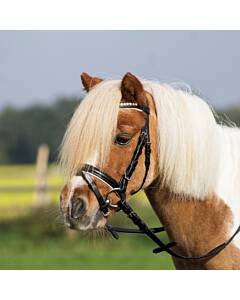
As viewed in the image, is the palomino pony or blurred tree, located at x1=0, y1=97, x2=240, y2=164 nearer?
the palomino pony

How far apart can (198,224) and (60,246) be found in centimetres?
767

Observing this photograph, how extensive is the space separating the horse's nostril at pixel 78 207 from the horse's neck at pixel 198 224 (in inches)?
18.1

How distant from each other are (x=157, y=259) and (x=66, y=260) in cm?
149

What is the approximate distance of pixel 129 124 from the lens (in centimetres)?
299

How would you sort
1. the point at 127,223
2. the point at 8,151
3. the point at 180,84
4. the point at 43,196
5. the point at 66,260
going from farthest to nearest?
the point at 8,151 → the point at 43,196 → the point at 127,223 → the point at 66,260 → the point at 180,84

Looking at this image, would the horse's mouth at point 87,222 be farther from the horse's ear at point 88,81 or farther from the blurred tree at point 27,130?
the blurred tree at point 27,130

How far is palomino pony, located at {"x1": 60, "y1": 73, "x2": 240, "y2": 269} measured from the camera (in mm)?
2908

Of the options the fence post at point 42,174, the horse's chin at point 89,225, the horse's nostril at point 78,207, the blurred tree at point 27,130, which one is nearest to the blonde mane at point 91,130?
the horse's nostril at point 78,207

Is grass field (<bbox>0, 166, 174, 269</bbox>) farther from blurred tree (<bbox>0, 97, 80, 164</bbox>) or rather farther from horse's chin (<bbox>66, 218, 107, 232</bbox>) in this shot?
blurred tree (<bbox>0, 97, 80, 164</bbox>)

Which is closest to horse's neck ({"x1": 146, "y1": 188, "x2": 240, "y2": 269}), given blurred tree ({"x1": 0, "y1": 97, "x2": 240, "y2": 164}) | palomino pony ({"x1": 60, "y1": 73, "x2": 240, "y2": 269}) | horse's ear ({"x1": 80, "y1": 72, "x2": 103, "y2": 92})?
palomino pony ({"x1": 60, "y1": 73, "x2": 240, "y2": 269})

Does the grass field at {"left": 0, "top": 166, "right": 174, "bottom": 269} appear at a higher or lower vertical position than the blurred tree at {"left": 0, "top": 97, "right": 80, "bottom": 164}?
higher

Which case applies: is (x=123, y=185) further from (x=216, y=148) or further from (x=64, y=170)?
(x=216, y=148)

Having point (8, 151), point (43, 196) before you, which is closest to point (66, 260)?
point (43, 196)

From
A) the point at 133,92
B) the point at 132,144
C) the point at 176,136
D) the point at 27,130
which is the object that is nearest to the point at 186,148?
the point at 176,136
